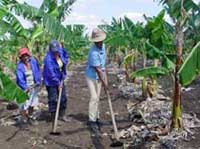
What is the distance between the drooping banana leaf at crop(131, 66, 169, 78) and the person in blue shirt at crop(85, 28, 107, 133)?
731 millimetres

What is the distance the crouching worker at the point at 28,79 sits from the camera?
10508 mm

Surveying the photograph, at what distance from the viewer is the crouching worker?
10508mm

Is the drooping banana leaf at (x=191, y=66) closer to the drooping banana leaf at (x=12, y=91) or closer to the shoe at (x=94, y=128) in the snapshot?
the drooping banana leaf at (x=12, y=91)

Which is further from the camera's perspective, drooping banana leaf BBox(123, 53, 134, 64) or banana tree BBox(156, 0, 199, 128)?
drooping banana leaf BBox(123, 53, 134, 64)

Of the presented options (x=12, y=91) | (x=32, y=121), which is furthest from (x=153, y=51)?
(x=32, y=121)

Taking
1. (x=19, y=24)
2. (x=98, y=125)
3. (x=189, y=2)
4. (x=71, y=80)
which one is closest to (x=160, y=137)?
(x=98, y=125)

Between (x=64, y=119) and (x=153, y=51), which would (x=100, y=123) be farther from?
(x=153, y=51)

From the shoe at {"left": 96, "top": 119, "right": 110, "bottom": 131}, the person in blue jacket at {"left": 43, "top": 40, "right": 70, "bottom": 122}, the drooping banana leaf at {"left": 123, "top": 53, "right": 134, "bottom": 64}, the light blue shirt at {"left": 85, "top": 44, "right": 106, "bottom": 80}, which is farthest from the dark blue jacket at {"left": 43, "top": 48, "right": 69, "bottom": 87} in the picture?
the drooping banana leaf at {"left": 123, "top": 53, "right": 134, "bottom": 64}

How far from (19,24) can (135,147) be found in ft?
9.30

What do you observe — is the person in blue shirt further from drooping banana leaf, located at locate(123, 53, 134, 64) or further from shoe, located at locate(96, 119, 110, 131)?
drooping banana leaf, located at locate(123, 53, 134, 64)

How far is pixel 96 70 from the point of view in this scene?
9.85 meters

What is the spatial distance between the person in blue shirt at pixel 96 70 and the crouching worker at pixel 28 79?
1.21 metres

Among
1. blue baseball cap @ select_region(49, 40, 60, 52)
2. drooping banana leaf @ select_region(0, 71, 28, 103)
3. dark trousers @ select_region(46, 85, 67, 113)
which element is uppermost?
blue baseball cap @ select_region(49, 40, 60, 52)

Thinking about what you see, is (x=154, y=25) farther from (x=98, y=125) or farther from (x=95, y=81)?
(x=98, y=125)
